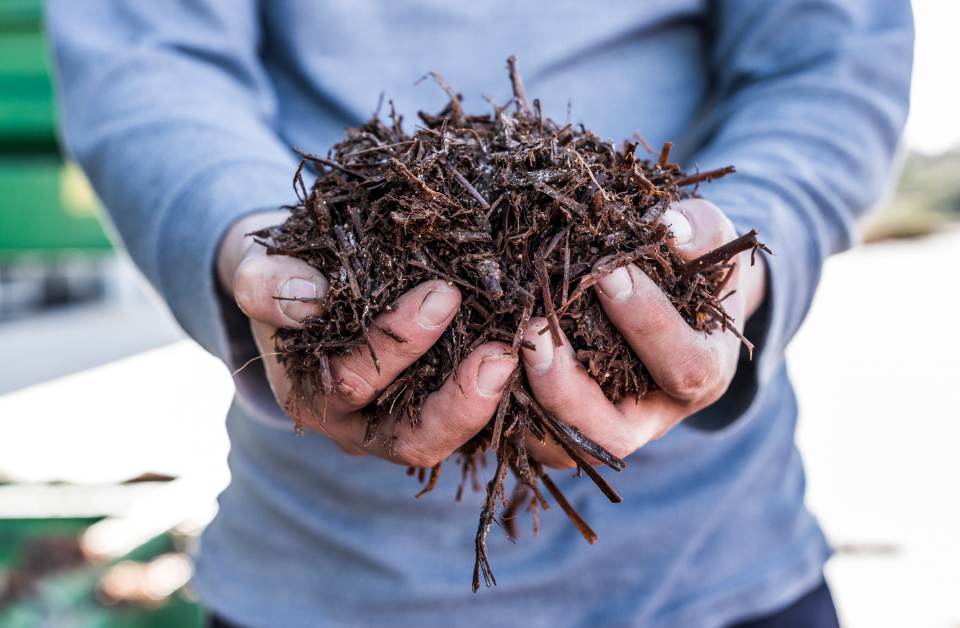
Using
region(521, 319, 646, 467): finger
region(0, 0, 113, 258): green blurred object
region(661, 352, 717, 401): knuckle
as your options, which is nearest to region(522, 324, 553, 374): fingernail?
region(521, 319, 646, 467): finger

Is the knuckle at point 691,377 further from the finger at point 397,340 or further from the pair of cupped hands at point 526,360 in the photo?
the finger at point 397,340

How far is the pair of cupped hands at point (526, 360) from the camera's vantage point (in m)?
0.67

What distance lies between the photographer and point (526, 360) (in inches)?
27.3

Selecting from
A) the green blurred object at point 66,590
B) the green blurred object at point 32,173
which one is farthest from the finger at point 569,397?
the green blurred object at point 32,173

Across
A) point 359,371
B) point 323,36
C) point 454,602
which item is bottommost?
point 454,602

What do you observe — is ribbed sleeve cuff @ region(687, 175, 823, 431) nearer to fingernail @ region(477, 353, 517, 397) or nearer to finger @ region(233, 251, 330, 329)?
fingernail @ region(477, 353, 517, 397)

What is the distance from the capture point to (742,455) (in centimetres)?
118

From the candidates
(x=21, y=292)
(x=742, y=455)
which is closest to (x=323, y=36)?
(x=742, y=455)

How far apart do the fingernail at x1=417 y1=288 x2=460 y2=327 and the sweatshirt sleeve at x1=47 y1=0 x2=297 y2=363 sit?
40 centimetres

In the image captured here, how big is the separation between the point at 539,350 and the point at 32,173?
3025 millimetres

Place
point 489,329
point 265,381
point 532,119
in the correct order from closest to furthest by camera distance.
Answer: point 489,329
point 532,119
point 265,381

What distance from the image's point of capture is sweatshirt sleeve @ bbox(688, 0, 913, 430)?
0.96m

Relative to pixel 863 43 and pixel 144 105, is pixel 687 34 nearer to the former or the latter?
pixel 863 43

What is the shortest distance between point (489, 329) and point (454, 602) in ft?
2.14
